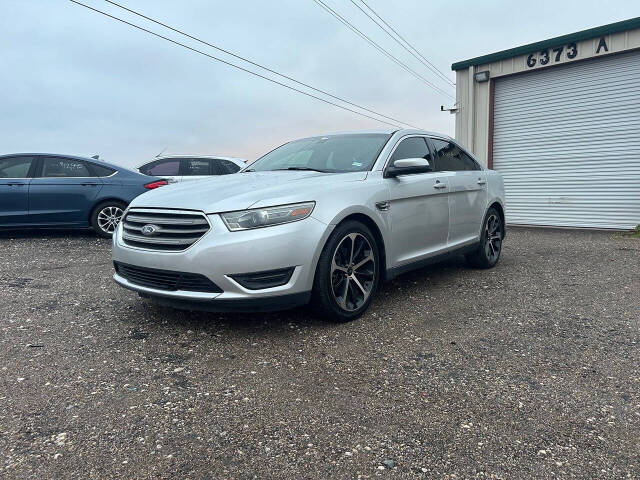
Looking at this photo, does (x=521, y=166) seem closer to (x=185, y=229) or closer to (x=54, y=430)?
(x=185, y=229)

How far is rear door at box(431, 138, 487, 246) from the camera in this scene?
16.6ft

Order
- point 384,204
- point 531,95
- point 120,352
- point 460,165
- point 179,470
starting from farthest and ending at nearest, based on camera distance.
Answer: point 531,95 < point 460,165 < point 384,204 < point 120,352 < point 179,470

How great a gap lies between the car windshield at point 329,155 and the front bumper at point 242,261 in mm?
1064

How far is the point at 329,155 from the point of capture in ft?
14.7

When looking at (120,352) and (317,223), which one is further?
(317,223)

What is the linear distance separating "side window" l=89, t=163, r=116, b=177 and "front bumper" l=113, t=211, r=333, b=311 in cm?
548

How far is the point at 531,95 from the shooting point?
11.7 metres

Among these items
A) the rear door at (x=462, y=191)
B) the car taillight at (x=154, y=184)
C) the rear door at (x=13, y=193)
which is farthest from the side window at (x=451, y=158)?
the rear door at (x=13, y=193)

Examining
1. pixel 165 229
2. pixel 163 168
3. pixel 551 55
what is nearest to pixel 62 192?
pixel 163 168

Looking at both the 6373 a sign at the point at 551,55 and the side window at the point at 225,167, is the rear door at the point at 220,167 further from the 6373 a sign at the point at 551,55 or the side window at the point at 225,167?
the 6373 a sign at the point at 551,55

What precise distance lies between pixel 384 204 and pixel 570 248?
5.24 meters

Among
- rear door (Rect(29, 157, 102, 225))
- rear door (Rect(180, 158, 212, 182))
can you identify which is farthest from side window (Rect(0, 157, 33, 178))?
rear door (Rect(180, 158, 212, 182))

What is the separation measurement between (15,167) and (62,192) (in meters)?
0.84

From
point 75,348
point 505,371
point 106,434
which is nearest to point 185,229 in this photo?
point 75,348
